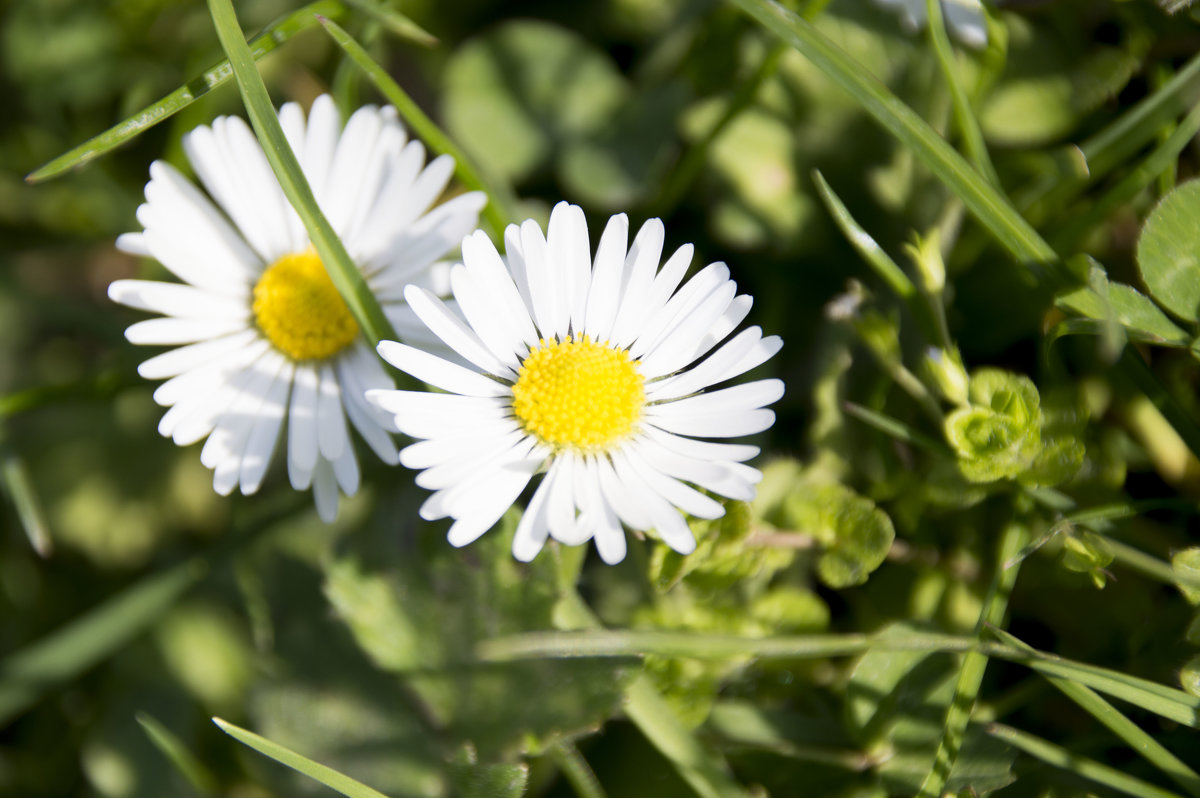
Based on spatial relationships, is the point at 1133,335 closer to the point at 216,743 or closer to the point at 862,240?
the point at 862,240

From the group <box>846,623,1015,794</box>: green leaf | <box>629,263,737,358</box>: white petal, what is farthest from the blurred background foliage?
<box>629,263,737,358</box>: white petal

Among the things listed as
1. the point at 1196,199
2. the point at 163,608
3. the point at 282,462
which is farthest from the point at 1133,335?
the point at 163,608

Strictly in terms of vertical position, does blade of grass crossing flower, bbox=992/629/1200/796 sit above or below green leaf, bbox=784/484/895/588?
below

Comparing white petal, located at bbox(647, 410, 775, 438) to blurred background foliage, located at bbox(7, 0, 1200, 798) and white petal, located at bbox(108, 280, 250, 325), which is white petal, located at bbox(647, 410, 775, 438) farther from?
white petal, located at bbox(108, 280, 250, 325)

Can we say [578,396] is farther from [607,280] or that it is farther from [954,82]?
[954,82]

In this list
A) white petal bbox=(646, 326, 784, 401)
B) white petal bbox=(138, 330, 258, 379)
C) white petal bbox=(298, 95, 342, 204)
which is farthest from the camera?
white petal bbox=(298, 95, 342, 204)

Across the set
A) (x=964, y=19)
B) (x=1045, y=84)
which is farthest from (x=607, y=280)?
(x=1045, y=84)
